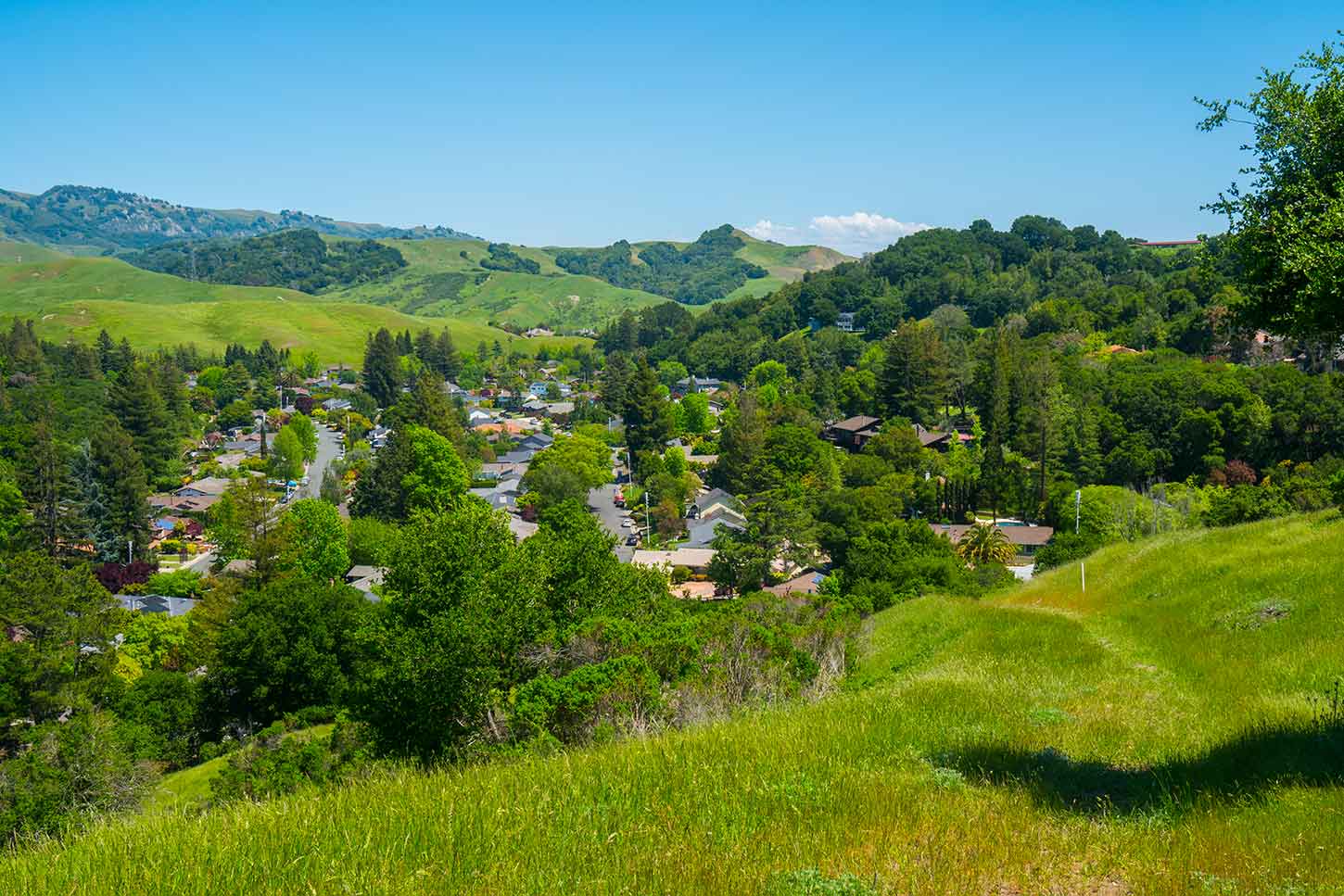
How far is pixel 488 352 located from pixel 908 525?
140928 millimetres

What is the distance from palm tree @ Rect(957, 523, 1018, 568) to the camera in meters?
43.2

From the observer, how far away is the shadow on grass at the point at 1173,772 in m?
5.86

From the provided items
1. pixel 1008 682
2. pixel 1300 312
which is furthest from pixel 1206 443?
pixel 1300 312

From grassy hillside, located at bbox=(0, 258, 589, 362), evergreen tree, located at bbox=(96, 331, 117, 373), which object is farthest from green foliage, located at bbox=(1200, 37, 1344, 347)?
grassy hillside, located at bbox=(0, 258, 589, 362)

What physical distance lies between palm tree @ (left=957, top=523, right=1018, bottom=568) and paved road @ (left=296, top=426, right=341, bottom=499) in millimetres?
48607

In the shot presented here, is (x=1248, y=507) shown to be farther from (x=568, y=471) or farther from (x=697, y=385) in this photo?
(x=697, y=385)

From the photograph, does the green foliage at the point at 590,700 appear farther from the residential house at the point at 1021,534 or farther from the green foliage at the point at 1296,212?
the residential house at the point at 1021,534

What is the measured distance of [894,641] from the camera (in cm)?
1964

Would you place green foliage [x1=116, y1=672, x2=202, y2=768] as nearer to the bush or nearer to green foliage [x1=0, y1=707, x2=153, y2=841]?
green foliage [x1=0, y1=707, x2=153, y2=841]

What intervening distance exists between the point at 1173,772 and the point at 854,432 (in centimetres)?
7763

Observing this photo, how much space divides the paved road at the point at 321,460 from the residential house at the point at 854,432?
45982 mm

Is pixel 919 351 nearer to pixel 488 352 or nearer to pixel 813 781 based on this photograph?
pixel 813 781

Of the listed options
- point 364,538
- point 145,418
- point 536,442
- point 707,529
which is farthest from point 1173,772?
point 145,418

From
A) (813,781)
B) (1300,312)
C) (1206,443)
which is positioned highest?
(1300,312)
